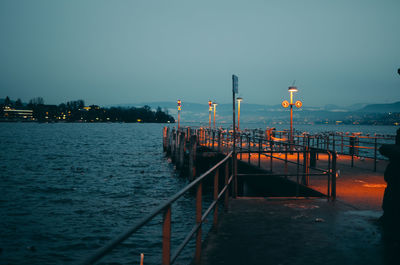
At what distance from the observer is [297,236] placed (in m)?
5.96

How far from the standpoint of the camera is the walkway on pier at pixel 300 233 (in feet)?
16.4

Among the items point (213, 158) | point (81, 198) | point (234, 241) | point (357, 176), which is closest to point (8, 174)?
point (81, 198)

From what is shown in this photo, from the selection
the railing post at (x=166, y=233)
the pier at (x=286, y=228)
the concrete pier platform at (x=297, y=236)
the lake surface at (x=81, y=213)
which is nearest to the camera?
the railing post at (x=166, y=233)

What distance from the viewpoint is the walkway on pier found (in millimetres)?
4996

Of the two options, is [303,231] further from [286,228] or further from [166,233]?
[166,233]

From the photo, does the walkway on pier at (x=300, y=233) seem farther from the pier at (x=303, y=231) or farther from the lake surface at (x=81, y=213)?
the lake surface at (x=81, y=213)

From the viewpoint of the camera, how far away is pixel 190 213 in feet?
49.6

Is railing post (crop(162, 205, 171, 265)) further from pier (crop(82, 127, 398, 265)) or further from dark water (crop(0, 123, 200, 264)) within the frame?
dark water (crop(0, 123, 200, 264))

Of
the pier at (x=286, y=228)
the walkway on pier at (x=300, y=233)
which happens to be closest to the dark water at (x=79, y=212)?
the pier at (x=286, y=228)

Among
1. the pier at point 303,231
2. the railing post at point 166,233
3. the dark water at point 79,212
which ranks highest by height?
the railing post at point 166,233

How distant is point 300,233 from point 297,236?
0.19 metres

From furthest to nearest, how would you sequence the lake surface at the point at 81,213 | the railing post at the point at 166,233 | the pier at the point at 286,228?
the lake surface at the point at 81,213 → the pier at the point at 286,228 → the railing post at the point at 166,233

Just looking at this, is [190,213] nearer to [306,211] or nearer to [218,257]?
[306,211]

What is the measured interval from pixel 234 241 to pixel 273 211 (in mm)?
2287
